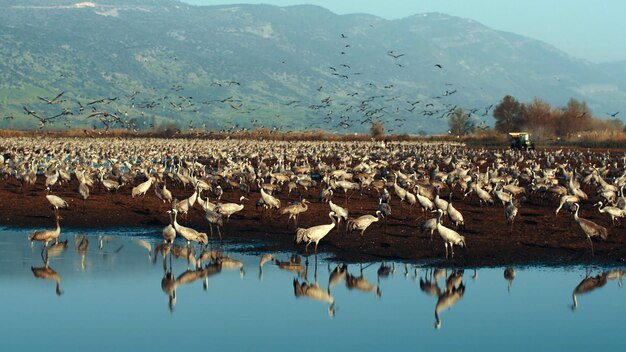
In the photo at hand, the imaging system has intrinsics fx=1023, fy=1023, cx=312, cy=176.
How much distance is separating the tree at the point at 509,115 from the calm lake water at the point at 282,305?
329ft

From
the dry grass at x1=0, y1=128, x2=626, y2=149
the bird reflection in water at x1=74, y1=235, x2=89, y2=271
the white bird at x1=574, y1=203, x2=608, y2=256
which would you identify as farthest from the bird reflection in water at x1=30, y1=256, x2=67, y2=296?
the dry grass at x1=0, y1=128, x2=626, y2=149

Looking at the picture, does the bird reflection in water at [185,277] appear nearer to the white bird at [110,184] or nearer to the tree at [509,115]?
the white bird at [110,184]

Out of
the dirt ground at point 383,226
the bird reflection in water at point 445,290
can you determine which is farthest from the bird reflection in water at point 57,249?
the bird reflection in water at point 445,290

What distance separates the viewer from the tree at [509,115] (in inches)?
4700

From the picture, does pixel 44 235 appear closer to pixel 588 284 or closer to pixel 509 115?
pixel 588 284

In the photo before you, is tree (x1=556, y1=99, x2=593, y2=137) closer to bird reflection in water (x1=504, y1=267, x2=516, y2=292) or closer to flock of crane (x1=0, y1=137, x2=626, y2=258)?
flock of crane (x1=0, y1=137, x2=626, y2=258)

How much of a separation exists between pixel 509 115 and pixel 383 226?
3889 inches

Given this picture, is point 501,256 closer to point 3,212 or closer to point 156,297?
point 156,297

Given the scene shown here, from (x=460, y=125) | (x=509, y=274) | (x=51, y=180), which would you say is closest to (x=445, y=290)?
(x=509, y=274)

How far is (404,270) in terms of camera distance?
20.3m

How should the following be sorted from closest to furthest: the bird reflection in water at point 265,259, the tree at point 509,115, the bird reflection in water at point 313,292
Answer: the bird reflection in water at point 313,292 → the bird reflection in water at point 265,259 → the tree at point 509,115

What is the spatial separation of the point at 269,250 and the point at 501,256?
5128 millimetres

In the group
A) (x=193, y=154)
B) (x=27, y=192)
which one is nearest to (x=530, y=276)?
(x=27, y=192)

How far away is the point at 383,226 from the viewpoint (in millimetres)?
25469
